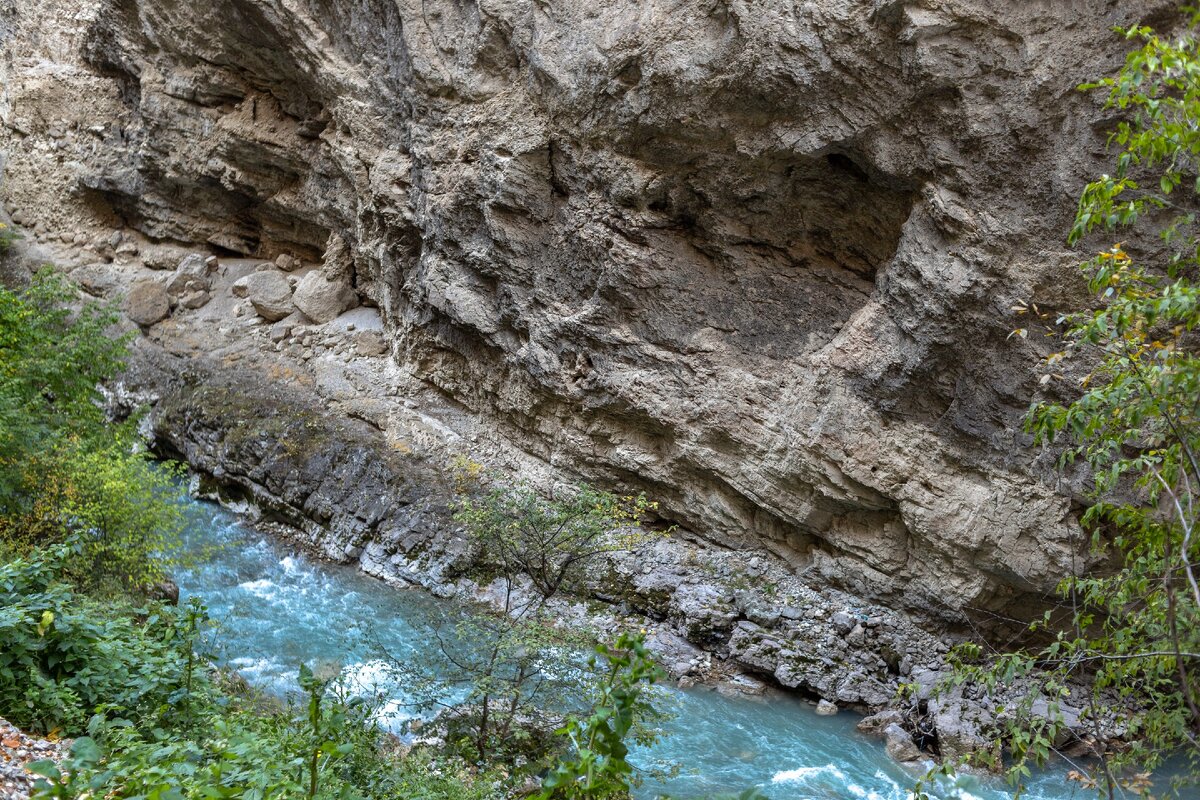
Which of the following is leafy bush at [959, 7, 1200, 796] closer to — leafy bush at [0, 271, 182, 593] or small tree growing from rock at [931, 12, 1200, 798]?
small tree growing from rock at [931, 12, 1200, 798]

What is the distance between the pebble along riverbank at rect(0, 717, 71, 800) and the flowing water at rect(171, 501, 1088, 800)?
453cm

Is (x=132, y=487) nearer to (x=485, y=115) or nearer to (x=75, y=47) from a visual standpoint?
(x=485, y=115)

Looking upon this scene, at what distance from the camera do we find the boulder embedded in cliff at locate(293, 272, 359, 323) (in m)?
21.7

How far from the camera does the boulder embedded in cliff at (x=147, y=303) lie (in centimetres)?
2214

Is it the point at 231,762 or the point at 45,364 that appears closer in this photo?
the point at 231,762

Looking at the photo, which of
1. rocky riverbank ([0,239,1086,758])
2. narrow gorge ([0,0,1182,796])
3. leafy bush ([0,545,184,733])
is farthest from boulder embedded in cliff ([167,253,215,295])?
leafy bush ([0,545,184,733])

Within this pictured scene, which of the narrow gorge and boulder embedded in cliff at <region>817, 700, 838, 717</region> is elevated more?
the narrow gorge

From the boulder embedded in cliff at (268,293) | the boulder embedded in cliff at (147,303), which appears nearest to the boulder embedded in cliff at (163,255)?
the boulder embedded in cliff at (147,303)

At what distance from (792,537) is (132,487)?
10.0 meters

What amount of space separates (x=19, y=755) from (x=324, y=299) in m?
17.8

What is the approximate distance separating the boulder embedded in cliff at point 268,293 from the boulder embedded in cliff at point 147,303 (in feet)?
5.71

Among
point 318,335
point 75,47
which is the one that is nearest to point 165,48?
point 75,47

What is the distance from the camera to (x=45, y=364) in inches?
522

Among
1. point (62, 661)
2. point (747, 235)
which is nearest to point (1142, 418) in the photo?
point (62, 661)
